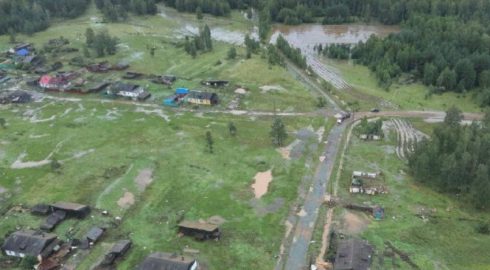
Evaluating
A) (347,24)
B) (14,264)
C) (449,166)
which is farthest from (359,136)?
(347,24)

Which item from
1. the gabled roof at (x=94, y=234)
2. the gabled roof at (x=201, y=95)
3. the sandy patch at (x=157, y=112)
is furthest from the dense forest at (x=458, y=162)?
the sandy patch at (x=157, y=112)

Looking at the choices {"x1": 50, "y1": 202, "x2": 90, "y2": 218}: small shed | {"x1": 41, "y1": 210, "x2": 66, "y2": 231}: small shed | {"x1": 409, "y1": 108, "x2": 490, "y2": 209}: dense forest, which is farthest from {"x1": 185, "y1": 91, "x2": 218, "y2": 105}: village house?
{"x1": 409, "y1": 108, "x2": 490, "y2": 209}: dense forest

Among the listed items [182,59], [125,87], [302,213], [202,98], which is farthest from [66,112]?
[302,213]

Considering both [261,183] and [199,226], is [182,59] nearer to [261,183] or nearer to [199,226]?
[261,183]

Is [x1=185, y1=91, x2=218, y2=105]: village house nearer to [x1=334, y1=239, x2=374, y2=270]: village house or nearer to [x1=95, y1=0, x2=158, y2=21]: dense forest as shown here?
[x1=334, y1=239, x2=374, y2=270]: village house

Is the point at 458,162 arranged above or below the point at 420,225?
above

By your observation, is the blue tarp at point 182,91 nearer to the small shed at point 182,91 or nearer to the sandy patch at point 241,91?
the small shed at point 182,91
